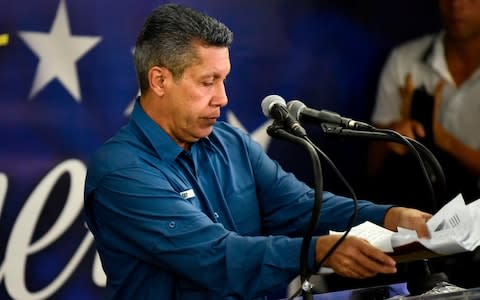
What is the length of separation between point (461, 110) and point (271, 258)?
8.56ft

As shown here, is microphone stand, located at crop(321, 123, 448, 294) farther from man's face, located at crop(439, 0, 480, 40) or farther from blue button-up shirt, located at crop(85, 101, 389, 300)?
man's face, located at crop(439, 0, 480, 40)

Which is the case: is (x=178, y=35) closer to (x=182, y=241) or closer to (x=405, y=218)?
(x=182, y=241)

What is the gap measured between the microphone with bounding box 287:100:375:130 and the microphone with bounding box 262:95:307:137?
6 centimetres

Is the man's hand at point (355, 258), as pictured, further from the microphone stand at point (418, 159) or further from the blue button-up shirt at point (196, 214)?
the microphone stand at point (418, 159)

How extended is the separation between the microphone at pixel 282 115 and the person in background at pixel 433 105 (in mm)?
2363

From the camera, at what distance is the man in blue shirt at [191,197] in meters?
2.65

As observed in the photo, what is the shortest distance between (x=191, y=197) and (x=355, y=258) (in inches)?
27.0

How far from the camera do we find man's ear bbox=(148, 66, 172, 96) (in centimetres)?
298

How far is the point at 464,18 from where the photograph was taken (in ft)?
16.2

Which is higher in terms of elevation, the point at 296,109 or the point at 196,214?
the point at 296,109

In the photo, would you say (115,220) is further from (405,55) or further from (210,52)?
(405,55)

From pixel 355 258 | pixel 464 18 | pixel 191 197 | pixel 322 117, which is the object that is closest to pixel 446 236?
pixel 355 258

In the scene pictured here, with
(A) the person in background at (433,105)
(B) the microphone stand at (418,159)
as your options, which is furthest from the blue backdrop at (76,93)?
(B) the microphone stand at (418,159)

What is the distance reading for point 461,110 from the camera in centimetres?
490
